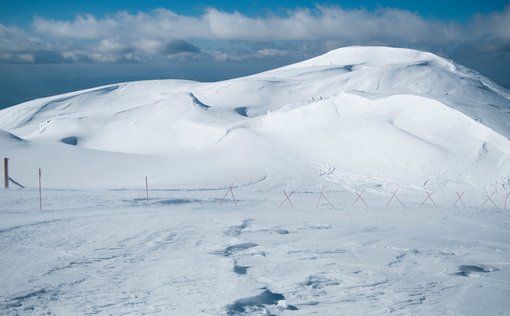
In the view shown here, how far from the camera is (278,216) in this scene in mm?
14227

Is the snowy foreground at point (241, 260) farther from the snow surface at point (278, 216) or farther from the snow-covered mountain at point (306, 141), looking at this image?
the snow-covered mountain at point (306, 141)

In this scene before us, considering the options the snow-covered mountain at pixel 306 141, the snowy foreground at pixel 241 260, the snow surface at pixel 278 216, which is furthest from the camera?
the snow-covered mountain at pixel 306 141

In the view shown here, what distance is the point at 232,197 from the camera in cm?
1797

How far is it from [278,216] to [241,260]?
4.74m

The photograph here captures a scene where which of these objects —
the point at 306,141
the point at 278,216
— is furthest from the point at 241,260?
the point at 306,141

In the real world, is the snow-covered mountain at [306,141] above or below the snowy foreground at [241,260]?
above

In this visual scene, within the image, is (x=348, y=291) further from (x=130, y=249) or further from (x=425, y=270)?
(x=130, y=249)

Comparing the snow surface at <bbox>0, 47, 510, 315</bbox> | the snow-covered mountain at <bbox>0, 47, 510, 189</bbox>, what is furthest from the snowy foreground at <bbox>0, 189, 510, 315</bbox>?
the snow-covered mountain at <bbox>0, 47, 510, 189</bbox>

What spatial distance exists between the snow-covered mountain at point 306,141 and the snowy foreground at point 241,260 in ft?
23.0

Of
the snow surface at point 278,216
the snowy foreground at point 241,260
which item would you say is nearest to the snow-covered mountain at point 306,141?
the snow surface at point 278,216

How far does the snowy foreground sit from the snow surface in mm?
41

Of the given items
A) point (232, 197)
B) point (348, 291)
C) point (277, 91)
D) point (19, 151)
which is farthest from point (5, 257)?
point (277, 91)

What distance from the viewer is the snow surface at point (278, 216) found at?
25.6ft

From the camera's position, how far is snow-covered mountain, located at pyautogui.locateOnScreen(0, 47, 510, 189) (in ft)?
74.3
